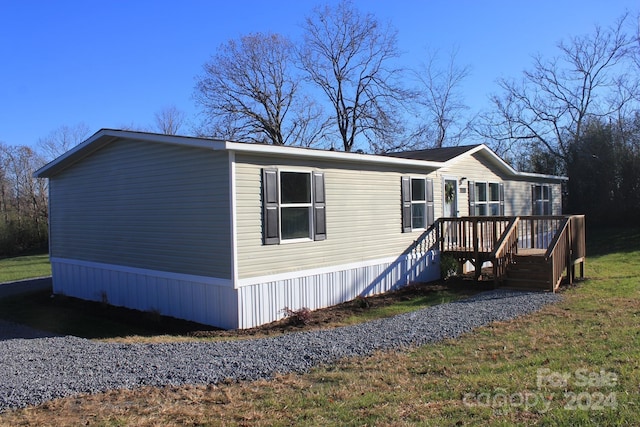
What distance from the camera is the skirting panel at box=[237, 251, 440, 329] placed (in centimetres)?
850

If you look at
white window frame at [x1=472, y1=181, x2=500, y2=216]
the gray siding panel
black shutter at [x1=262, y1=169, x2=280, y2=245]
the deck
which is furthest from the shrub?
the gray siding panel

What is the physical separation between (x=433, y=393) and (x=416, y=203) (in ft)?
27.3

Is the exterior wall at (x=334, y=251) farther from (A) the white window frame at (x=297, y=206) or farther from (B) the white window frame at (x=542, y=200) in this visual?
(B) the white window frame at (x=542, y=200)

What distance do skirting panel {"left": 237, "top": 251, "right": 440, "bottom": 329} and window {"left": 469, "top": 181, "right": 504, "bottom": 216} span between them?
120 inches

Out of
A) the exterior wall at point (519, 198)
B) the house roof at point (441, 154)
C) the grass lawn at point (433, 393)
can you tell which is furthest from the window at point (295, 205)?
the exterior wall at point (519, 198)

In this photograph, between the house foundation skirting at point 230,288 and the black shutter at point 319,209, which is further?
the black shutter at point 319,209

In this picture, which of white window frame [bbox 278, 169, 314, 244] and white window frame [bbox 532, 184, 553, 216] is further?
white window frame [bbox 532, 184, 553, 216]

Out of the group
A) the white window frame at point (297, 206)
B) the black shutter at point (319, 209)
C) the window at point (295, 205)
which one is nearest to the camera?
the white window frame at point (297, 206)

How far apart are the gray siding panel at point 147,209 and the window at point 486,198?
903cm

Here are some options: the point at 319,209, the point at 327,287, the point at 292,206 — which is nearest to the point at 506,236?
the point at 327,287

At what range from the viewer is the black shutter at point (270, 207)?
8.61 meters

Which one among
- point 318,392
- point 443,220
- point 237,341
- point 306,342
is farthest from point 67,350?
point 443,220

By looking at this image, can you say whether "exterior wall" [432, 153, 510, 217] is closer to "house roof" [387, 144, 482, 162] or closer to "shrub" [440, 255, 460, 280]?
"house roof" [387, 144, 482, 162]

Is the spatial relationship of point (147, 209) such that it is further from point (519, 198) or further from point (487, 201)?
point (519, 198)
